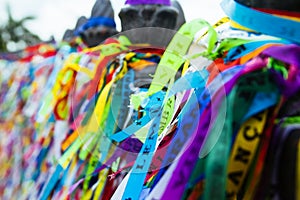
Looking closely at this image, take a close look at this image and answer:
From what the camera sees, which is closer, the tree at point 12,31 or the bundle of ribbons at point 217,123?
the bundle of ribbons at point 217,123

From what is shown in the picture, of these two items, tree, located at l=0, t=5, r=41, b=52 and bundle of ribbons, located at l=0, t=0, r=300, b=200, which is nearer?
bundle of ribbons, located at l=0, t=0, r=300, b=200

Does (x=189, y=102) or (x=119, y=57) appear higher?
(x=189, y=102)

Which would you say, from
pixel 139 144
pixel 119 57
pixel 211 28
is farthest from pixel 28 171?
pixel 211 28

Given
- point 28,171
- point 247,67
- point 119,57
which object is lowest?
point 28,171

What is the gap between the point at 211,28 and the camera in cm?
120

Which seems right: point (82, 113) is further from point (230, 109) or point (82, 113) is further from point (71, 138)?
point (230, 109)

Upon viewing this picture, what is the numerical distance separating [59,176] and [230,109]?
1764 mm

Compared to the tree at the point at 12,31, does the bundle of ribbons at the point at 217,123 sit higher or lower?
higher

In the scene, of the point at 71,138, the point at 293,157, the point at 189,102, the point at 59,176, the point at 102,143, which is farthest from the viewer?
the point at 71,138

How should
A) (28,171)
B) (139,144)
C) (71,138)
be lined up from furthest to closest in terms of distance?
(28,171), (71,138), (139,144)

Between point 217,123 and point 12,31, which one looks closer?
point 217,123

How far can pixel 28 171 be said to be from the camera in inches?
127

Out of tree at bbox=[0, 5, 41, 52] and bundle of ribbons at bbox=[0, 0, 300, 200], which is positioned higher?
bundle of ribbons at bbox=[0, 0, 300, 200]

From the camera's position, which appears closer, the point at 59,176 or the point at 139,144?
the point at 139,144
